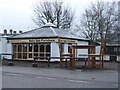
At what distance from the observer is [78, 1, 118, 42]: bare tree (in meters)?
42.8

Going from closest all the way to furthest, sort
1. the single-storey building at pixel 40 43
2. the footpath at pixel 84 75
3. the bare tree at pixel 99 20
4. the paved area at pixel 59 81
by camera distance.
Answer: the paved area at pixel 59 81 < the footpath at pixel 84 75 < the single-storey building at pixel 40 43 < the bare tree at pixel 99 20

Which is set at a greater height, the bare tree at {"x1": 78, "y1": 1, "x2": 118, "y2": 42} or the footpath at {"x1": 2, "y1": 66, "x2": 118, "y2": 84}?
the bare tree at {"x1": 78, "y1": 1, "x2": 118, "y2": 42}

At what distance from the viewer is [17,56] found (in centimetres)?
2694

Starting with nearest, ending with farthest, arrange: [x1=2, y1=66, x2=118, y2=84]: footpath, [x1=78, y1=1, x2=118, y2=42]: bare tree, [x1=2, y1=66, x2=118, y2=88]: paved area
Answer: [x1=2, y1=66, x2=118, y2=88]: paved area < [x1=2, y1=66, x2=118, y2=84]: footpath < [x1=78, y1=1, x2=118, y2=42]: bare tree

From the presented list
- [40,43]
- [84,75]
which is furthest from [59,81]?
[40,43]

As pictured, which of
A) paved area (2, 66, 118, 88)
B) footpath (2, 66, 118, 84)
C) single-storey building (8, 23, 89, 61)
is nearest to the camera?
paved area (2, 66, 118, 88)

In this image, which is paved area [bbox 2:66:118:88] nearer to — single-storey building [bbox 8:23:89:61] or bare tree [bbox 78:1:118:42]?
single-storey building [bbox 8:23:89:61]

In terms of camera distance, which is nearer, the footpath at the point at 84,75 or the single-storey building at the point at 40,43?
the footpath at the point at 84,75

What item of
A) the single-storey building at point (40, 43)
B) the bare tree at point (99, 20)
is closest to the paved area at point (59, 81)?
the single-storey building at point (40, 43)

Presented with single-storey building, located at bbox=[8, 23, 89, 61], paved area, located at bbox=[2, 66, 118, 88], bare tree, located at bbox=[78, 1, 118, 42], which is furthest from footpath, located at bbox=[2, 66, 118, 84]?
bare tree, located at bbox=[78, 1, 118, 42]

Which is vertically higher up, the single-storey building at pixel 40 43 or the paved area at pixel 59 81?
the single-storey building at pixel 40 43

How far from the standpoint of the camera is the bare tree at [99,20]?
42.8 m

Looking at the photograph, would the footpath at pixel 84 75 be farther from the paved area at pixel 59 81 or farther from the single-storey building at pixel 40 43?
the single-storey building at pixel 40 43

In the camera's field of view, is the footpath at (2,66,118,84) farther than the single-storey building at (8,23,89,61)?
No
